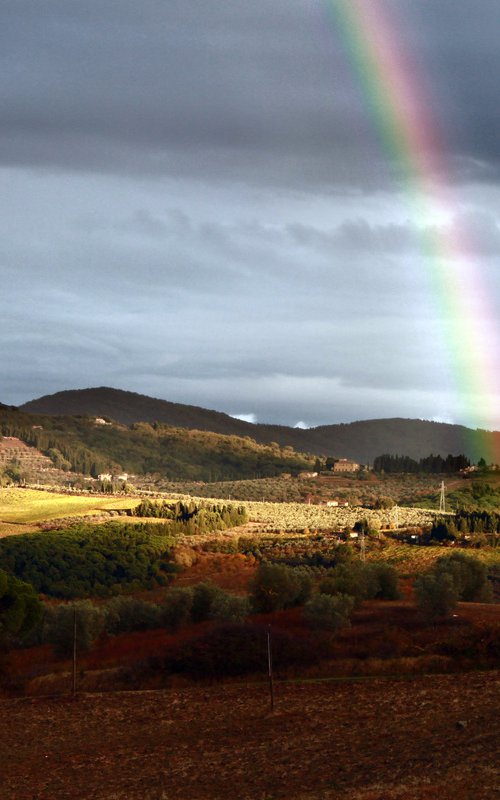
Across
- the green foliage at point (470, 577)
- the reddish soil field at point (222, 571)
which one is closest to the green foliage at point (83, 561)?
the reddish soil field at point (222, 571)

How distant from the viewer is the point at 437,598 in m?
55.5

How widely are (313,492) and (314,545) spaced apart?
2702 inches

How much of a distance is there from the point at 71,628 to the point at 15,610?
3736 millimetres

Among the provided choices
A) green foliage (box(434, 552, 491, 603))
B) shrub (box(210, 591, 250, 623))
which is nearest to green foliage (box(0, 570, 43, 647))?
shrub (box(210, 591, 250, 623))

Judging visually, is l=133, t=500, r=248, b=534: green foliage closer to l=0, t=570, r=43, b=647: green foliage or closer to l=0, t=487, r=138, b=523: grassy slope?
l=0, t=487, r=138, b=523: grassy slope

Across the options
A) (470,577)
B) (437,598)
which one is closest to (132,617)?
(437,598)

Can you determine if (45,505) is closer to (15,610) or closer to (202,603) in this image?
(202,603)

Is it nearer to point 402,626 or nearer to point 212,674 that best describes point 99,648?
point 212,674

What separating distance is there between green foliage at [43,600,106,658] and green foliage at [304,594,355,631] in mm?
12778

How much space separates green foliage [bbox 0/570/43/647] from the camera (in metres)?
60.0

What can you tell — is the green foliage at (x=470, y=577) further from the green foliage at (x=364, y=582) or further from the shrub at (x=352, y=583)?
the shrub at (x=352, y=583)

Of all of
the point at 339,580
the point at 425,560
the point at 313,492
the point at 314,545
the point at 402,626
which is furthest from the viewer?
the point at 313,492

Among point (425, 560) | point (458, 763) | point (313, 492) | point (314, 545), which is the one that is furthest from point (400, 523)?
point (458, 763)

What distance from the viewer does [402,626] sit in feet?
180
